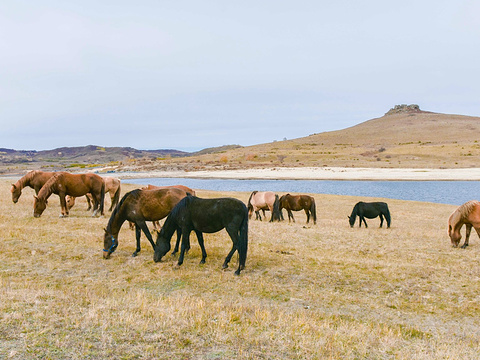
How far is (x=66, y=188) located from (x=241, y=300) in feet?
41.1

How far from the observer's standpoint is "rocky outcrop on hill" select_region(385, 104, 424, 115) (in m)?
186

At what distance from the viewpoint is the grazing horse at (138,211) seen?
372 inches

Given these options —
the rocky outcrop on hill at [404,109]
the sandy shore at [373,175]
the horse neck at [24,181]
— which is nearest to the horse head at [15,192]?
the horse neck at [24,181]

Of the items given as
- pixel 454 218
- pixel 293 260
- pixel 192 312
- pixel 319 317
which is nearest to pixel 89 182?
pixel 293 260

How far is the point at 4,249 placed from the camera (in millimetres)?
9773

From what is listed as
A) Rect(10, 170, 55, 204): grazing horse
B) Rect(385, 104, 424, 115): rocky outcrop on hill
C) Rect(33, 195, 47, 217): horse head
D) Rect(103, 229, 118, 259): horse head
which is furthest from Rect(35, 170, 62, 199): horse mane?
Rect(385, 104, 424, 115): rocky outcrop on hill

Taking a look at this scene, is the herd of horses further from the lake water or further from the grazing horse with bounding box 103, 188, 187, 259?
A: the lake water

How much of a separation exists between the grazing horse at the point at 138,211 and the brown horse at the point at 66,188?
23.8 ft

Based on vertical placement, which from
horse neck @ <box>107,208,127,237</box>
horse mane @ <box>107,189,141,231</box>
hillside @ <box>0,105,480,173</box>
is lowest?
horse neck @ <box>107,208,127,237</box>

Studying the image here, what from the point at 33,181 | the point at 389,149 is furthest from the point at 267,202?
the point at 389,149

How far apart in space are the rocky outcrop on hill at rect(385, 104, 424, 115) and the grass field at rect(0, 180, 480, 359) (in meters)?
199

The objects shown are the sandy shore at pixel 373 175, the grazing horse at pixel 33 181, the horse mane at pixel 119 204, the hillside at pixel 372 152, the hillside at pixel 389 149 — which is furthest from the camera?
the hillside at pixel 372 152

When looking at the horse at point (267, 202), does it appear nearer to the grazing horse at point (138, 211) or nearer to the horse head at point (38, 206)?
the grazing horse at point (138, 211)

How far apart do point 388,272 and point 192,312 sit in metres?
5.75
